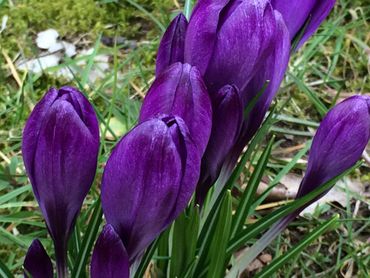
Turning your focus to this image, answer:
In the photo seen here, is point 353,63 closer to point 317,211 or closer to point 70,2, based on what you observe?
point 317,211

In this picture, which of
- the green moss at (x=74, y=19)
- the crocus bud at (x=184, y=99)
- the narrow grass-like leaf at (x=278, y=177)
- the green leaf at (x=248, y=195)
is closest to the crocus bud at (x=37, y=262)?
the crocus bud at (x=184, y=99)

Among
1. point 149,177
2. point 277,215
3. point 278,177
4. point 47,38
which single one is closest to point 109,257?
point 149,177

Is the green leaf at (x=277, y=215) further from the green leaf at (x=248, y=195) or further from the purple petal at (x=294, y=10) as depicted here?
the purple petal at (x=294, y=10)

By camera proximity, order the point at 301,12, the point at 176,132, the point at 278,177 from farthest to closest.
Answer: the point at 278,177 < the point at 301,12 < the point at 176,132

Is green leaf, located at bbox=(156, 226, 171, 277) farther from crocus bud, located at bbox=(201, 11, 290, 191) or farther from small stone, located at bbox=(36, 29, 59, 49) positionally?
small stone, located at bbox=(36, 29, 59, 49)

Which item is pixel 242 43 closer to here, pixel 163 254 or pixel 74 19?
pixel 163 254
